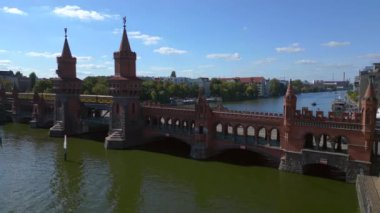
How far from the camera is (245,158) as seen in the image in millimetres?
51812

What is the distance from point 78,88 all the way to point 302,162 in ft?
152

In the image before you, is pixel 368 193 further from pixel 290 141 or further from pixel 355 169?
pixel 290 141

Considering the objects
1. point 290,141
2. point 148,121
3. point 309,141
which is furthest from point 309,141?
point 148,121

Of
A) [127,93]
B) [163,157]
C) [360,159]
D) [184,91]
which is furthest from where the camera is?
[184,91]

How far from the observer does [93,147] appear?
2402 inches

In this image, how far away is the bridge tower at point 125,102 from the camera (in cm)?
6003

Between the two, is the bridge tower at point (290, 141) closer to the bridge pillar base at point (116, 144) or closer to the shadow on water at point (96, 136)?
the bridge pillar base at point (116, 144)

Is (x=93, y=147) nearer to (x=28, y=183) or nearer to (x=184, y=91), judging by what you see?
(x=28, y=183)

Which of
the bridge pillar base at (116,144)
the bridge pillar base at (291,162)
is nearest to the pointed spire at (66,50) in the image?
the bridge pillar base at (116,144)

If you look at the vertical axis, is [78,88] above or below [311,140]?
above

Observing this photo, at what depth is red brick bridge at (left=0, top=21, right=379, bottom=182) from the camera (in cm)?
4031

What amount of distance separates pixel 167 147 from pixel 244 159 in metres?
13.7

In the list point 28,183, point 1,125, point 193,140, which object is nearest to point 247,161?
point 193,140

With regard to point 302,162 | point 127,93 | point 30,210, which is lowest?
point 30,210
